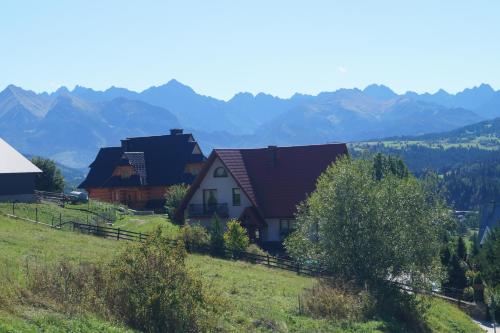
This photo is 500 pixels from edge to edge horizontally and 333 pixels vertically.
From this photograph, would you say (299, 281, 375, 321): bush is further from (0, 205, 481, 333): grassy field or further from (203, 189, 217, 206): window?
(203, 189, 217, 206): window

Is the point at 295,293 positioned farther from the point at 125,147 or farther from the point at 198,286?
the point at 125,147

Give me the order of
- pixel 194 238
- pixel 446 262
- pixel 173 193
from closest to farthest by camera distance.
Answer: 1. pixel 194 238
2. pixel 446 262
3. pixel 173 193

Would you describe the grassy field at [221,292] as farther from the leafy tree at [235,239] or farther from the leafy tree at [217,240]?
the leafy tree at [235,239]

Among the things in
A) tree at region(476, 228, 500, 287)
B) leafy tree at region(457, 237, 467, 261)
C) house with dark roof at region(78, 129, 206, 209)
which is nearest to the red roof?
leafy tree at region(457, 237, 467, 261)

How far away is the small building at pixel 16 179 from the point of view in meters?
53.5

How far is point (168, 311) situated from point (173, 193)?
39.3 m

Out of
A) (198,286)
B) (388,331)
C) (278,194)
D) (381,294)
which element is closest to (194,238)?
(278,194)

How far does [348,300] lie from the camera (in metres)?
27.1

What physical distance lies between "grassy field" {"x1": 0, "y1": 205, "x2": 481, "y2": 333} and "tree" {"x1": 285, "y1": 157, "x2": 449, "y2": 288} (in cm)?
261

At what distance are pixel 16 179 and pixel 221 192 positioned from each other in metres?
17.6

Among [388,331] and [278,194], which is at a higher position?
[278,194]

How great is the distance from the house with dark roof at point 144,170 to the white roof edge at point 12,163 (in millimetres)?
16234

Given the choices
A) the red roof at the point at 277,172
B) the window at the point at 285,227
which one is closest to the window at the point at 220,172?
the red roof at the point at 277,172

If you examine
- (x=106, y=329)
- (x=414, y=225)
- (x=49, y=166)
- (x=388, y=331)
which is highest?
(x=49, y=166)
